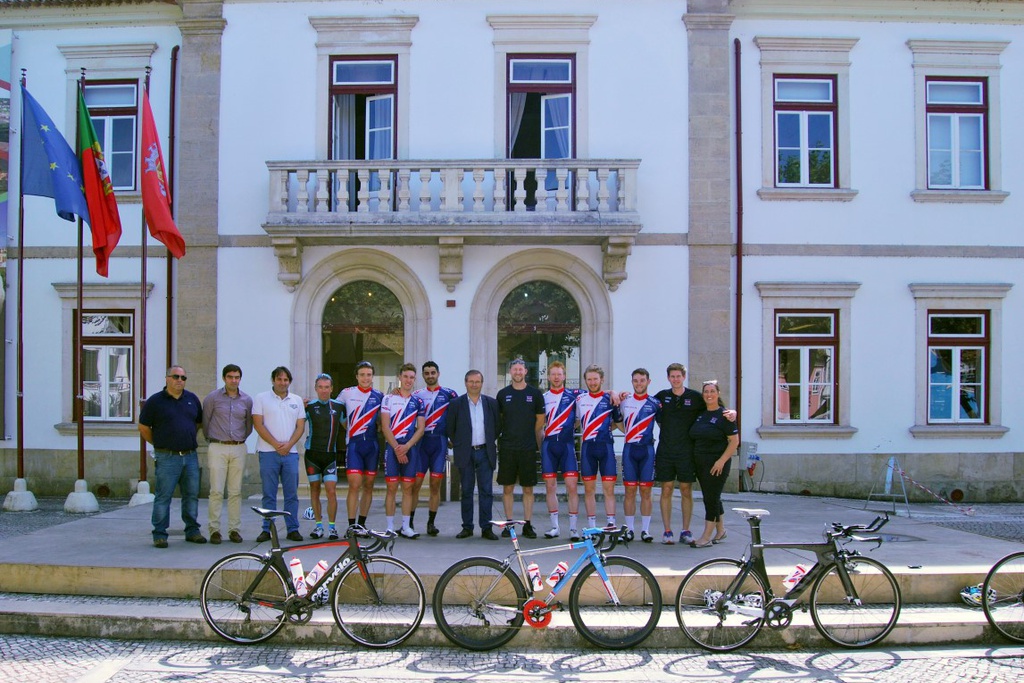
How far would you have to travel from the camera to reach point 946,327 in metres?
14.6

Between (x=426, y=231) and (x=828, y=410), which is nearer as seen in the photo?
(x=426, y=231)

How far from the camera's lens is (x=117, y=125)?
1489 centimetres

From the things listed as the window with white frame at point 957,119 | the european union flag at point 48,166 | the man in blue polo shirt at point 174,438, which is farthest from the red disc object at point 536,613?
the window with white frame at point 957,119

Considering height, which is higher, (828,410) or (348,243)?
(348,243)

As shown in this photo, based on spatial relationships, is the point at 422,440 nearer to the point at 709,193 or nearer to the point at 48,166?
the point at 709,193

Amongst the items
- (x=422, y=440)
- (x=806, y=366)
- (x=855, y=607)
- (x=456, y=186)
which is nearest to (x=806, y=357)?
(x=806, y=366)

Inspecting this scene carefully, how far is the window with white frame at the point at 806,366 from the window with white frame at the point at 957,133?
3.16 m

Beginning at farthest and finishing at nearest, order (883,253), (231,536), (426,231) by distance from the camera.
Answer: (883,253) < (426,231) < (231,536)

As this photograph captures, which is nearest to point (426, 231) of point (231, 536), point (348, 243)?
point (348, 243)

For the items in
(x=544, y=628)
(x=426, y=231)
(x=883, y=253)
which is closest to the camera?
(x=544, y=628)

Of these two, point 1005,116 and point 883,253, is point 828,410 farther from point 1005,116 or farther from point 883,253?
point 1005,116

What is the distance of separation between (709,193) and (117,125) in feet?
33.0

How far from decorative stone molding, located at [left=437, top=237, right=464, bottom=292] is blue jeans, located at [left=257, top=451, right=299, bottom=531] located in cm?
503

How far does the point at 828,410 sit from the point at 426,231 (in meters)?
7.19
